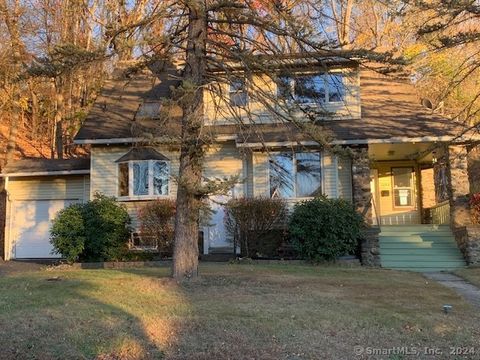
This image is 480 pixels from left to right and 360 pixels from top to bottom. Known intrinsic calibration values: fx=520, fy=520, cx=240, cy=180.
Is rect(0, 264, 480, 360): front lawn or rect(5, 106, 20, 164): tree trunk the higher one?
rect(5, 106, 20, 164): tree trunk

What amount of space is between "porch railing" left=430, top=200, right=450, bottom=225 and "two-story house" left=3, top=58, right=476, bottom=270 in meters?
0.04

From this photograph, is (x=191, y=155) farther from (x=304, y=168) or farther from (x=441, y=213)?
(x=441, y=213)

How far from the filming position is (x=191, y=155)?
33.1 ft

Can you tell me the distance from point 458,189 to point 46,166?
14.6m

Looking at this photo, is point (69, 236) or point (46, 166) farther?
point (46, 166)

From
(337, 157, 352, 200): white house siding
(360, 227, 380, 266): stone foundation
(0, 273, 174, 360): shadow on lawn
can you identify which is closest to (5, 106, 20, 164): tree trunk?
(337, 157, 352, 200): white house siding

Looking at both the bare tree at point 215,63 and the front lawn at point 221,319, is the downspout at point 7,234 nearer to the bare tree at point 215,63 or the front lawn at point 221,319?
the front lawn at point 221,319

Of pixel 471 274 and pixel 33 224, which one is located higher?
pixel 33 224

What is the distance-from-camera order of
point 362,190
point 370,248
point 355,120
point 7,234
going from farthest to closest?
point 7,234, point 355,120, point 362,190, point 370,248

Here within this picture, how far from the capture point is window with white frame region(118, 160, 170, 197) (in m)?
17.8

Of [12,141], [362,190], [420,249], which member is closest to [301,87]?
[362,190]

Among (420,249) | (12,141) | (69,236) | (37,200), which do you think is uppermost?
(12,141)

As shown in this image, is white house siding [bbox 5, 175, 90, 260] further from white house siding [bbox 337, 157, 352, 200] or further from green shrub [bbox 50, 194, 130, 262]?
white house siding [bbox 337, 157, 352, 200]

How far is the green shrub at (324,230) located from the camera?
14391 millimetres
